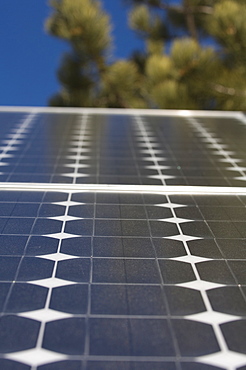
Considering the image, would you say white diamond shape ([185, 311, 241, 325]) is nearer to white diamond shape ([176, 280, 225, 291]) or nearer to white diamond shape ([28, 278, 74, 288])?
white diamond shape ([176, 280, 225, 291])

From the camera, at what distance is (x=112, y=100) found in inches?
275

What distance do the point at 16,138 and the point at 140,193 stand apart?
3.01ft

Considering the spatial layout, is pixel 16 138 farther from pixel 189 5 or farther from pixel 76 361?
pixel 189 5

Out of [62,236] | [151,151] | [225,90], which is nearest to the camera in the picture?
[62,236]

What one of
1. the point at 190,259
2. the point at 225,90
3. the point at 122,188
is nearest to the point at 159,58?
the point at 225,90

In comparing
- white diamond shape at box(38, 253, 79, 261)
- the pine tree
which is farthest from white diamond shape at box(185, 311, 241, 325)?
the pine tree

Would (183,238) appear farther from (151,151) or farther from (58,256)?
(151,151)

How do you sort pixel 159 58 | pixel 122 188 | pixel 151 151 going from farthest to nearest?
1. pixel 159 58
2. pixel 151 151
3. pixel 122 188

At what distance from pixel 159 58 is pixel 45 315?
5.70 meters

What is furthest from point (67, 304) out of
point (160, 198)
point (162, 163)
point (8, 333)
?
point (162, 163)

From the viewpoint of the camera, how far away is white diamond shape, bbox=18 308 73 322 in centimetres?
96

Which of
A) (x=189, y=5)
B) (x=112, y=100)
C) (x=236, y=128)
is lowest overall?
(x=112, y=100)

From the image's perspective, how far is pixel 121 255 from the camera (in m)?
1.24

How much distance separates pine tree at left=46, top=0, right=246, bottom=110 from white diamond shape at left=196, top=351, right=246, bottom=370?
196 inches
